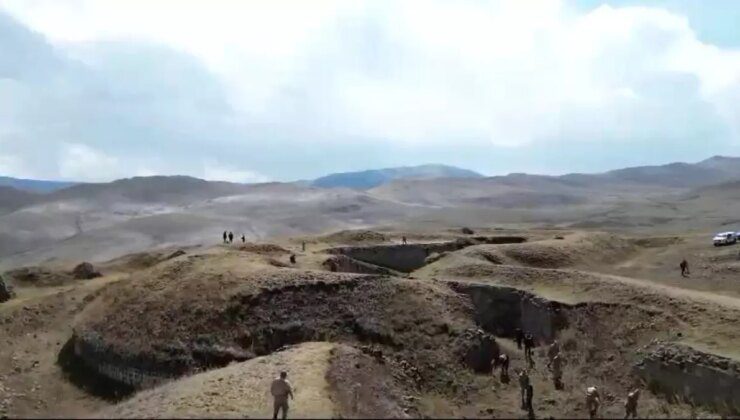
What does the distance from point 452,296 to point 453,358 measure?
6498mm

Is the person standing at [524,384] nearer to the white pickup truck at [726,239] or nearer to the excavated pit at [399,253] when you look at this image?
the excavated pit at [399,253]

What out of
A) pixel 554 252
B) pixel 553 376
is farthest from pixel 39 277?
pixel 553 376

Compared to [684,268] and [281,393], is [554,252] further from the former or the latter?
[281,393]

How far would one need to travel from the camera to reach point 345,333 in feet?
122

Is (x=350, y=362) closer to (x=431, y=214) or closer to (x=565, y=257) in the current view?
(x=565, y=257)

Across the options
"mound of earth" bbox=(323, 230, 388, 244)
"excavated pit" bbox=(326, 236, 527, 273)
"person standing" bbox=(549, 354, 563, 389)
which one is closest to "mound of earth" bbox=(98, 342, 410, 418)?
"person standing" bbox=(549, 354, 563, 389)

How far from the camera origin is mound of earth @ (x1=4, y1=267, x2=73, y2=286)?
193 feet

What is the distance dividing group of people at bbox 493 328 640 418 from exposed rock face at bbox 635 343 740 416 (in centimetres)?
143

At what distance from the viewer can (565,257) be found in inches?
2237

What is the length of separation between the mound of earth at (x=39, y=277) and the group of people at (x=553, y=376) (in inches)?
1427

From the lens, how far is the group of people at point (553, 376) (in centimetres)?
2770

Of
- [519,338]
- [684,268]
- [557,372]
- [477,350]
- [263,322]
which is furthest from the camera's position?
[684,268]

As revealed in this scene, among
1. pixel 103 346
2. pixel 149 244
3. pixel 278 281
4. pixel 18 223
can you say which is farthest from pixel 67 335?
pixel 18 223

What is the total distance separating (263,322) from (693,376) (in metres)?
19.2
